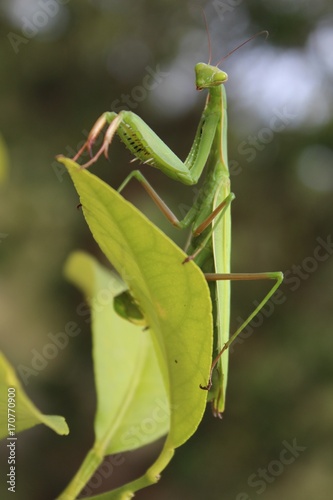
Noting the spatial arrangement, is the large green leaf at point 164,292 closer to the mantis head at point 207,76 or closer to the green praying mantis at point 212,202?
the green praying mantis at point 212,202

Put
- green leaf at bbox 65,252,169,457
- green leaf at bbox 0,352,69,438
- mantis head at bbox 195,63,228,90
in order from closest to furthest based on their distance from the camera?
green leaf at bbox 0,352,69,438 < green leaf at bbox 65,252,169,457 < mantis head at bbox 195,63,228,90

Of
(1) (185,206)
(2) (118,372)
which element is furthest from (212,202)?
(1) (185,206)

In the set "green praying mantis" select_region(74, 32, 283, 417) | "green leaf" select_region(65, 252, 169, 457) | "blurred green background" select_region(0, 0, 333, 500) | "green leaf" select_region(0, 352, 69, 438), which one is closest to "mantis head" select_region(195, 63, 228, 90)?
"green praying mantis" select_region(74, 32, 283, 417)

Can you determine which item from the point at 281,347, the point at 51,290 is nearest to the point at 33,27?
the point at 51,290

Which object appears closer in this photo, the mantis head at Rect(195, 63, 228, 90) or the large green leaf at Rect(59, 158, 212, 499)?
the large green leaf at Rect(59, 158, 212, 499)

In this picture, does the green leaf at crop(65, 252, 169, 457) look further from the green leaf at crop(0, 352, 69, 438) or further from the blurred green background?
the blurred green background

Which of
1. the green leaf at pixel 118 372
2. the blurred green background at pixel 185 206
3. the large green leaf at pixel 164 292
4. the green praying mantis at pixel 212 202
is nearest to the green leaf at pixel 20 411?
the large green leaf at pixel 164 292
